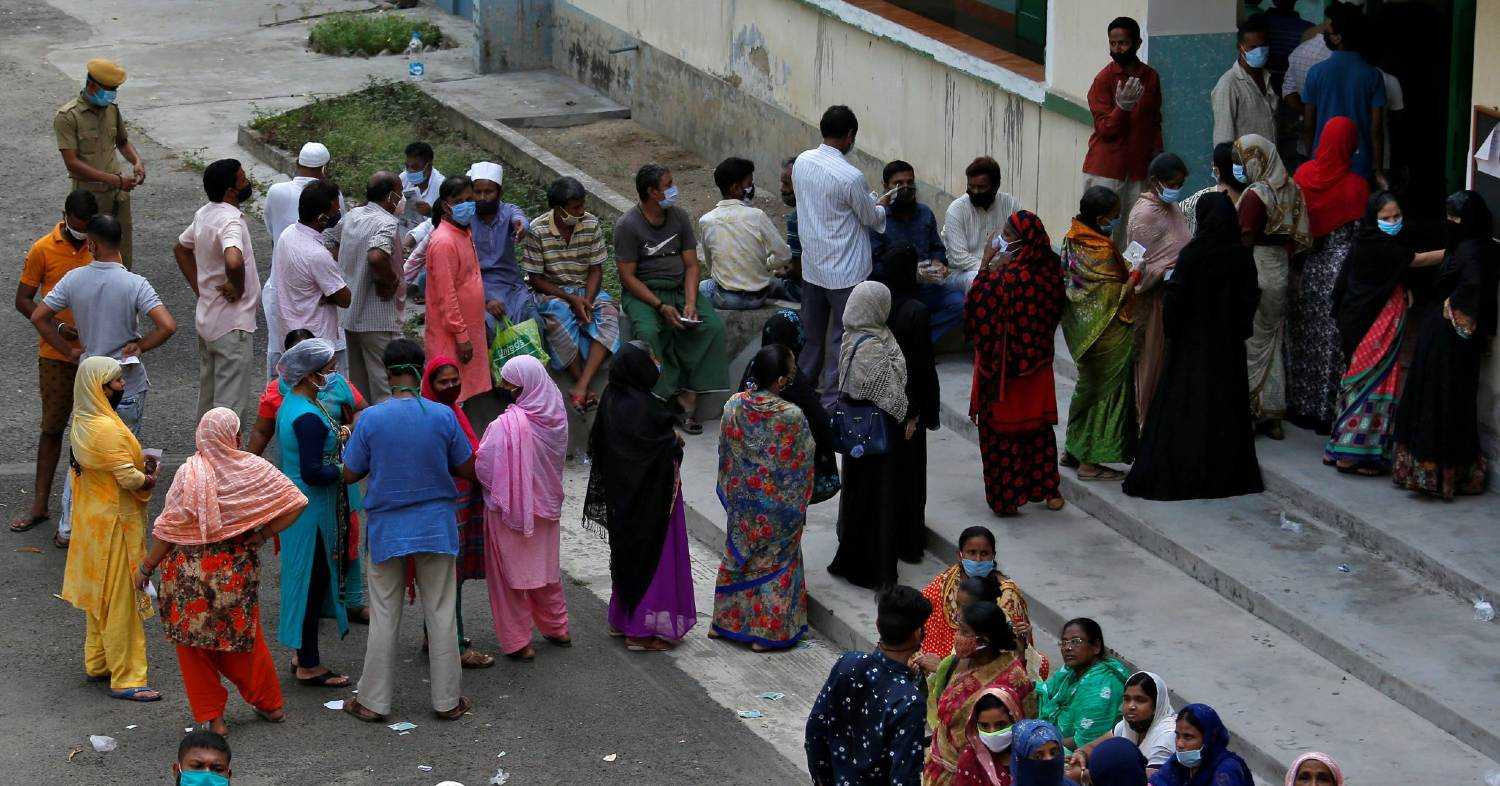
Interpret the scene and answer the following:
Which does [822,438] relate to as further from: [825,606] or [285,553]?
[285,553]

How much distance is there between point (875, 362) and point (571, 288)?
282 centimetres

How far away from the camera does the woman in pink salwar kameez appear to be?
34.9 feet

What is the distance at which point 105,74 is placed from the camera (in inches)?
496

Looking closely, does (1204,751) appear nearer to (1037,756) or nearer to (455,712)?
(1037,756)

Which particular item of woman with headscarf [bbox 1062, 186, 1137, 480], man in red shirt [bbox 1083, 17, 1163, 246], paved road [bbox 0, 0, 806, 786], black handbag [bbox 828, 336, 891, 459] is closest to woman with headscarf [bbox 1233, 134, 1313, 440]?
woman with headscarf [bbox 1062, 186, 1137, 480]

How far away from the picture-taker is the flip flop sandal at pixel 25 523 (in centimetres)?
1019

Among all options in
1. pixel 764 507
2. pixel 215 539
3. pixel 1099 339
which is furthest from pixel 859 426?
pixel 215 539

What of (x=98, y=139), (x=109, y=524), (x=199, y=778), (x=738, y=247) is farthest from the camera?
(x=98, y=139)

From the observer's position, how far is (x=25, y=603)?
30.8 ft

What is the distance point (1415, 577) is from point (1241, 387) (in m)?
1.26

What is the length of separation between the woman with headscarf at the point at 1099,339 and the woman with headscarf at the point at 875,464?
1012mm

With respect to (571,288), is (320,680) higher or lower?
lower

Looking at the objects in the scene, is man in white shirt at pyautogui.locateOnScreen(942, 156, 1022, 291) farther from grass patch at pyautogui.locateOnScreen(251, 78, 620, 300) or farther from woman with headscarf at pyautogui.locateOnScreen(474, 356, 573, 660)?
grass patch at pyautogui.locateOnScreen(251, 78, 620, 300)

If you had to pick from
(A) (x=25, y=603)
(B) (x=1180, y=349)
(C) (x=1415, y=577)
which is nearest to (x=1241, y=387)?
(B) (x=1180, y=349)
